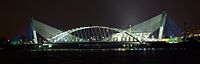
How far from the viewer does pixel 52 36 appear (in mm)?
132250

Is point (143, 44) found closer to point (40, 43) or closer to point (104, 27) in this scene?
point (104, 27)

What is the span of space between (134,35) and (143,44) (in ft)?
11.8

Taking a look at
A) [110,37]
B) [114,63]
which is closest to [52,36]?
[110,37]

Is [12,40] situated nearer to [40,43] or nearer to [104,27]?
[40,43]

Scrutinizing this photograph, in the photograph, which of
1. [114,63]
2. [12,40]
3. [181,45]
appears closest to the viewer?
[114,63]

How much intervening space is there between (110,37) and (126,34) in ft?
35.6

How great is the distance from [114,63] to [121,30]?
7571cm

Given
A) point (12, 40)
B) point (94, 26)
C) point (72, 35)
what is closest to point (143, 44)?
point (94, 26)

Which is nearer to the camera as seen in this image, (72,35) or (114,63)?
(114,63)

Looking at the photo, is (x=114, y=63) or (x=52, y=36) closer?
(x=114, y=63)

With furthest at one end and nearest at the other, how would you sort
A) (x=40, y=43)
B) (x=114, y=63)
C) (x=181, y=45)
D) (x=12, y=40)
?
1. (x=12, y=40)
2. (x=40, y=43)
3. (x=181, y=45)
4. (x=114, y=63)

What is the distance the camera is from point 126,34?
132 m

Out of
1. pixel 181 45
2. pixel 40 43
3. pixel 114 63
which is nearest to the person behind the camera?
pixel 114 63

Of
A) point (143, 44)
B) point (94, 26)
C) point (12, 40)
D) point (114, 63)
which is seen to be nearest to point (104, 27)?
point (94, 26)
